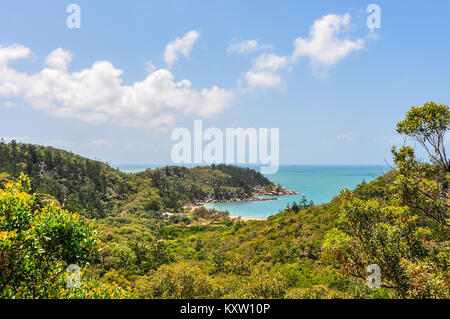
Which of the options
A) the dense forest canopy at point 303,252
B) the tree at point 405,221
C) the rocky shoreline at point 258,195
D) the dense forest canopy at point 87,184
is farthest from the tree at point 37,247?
the rocky shoreline at point 258,195

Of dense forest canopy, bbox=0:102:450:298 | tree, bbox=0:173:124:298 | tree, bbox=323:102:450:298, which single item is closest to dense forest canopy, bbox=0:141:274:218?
dense forest canopy, bbox=0:102:450:298

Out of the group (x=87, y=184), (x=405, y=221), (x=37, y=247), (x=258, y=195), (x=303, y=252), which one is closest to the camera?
(x=37, y=247)

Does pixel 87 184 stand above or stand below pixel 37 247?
below

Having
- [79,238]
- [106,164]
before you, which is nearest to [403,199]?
[79,238]

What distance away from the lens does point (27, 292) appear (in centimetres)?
621

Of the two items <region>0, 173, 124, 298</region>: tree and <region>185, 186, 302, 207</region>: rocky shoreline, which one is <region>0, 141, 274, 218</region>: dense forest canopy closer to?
<region>185, 186, 302, 207</region>: rocky shoreline

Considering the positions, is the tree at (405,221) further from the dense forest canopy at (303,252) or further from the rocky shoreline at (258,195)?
the rocky shoreline at (258,195)

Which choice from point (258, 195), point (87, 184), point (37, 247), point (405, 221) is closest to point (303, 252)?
point (405, 221)

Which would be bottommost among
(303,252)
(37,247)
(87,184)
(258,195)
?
(258,195)

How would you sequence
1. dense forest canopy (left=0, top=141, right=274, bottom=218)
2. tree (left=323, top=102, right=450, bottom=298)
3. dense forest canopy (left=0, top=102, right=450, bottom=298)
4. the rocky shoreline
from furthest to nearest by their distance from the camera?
the rocky shoreline
dense forest canopy (left=0, top=141, right=274, bottom=218)
tree (left=323, top=102, right=450, bottom=298)
dense forest canopy (left=0, top=102, right=450, bottom=298)

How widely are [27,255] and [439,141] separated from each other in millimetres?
13832

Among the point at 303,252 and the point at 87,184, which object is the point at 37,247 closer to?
the point at 303,252

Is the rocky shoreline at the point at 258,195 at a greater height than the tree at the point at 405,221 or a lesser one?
lesser

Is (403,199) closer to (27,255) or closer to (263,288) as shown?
(263,288)
